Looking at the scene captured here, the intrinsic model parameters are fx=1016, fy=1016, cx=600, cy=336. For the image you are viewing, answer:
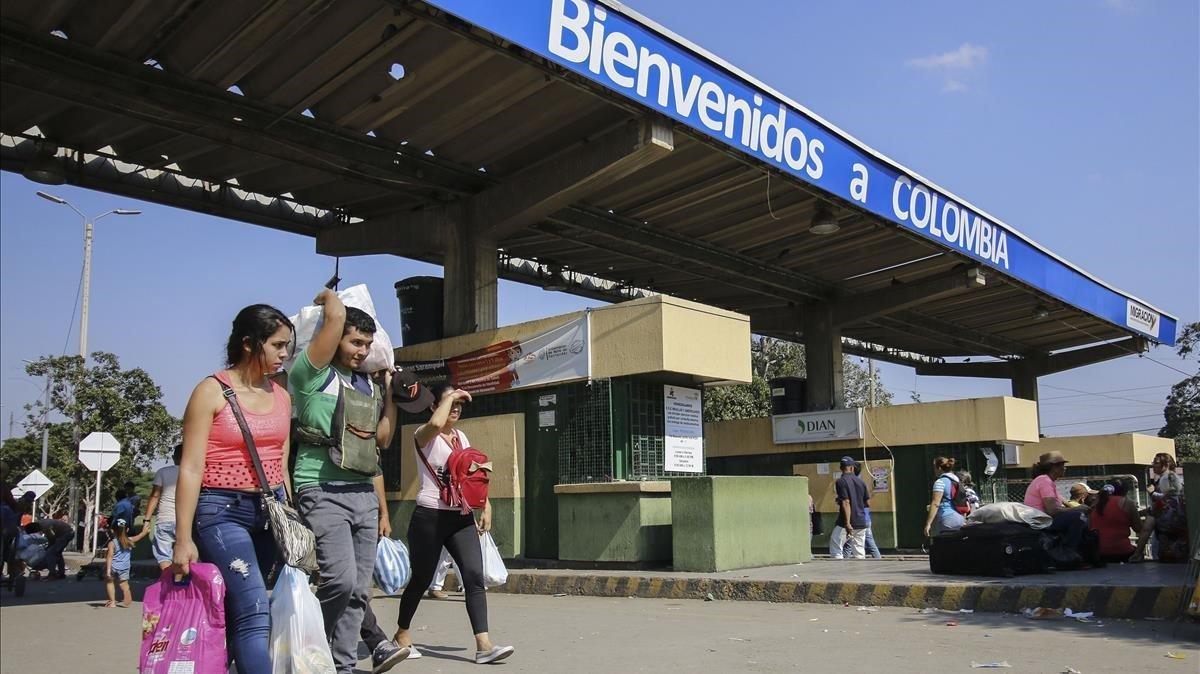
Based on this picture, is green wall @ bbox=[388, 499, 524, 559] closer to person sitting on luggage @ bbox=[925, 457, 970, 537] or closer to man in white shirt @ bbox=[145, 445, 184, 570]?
man in white shirt @ bbox=[145, 445, 184, 570]

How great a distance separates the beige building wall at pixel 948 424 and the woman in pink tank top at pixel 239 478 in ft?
54.5

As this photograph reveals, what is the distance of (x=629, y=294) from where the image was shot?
22438 mm

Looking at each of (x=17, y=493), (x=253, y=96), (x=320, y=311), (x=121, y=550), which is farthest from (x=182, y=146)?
(x=17, y=493)

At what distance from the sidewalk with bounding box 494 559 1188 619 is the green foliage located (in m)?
16.3

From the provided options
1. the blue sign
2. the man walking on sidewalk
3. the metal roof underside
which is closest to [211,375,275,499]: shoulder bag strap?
the blue sign

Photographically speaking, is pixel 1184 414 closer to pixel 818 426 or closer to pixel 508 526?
pixel 818 426

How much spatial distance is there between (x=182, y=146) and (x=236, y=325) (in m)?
10.3

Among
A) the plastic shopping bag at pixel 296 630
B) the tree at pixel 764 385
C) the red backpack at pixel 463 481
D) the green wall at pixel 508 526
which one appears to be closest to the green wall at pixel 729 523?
the green wall at pixel 508 526

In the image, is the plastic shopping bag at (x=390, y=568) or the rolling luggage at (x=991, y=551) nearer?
the plastic shopping bag at (x=390, y=568)

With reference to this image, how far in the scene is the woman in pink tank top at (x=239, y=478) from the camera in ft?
13.0

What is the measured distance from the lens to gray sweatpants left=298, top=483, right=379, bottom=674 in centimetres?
480

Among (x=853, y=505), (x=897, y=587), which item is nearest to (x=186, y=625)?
(x=897, y=587)

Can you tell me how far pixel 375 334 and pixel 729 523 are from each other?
718cm

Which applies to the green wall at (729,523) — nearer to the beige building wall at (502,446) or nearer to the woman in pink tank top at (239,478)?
the beige building wall at (502,446)
